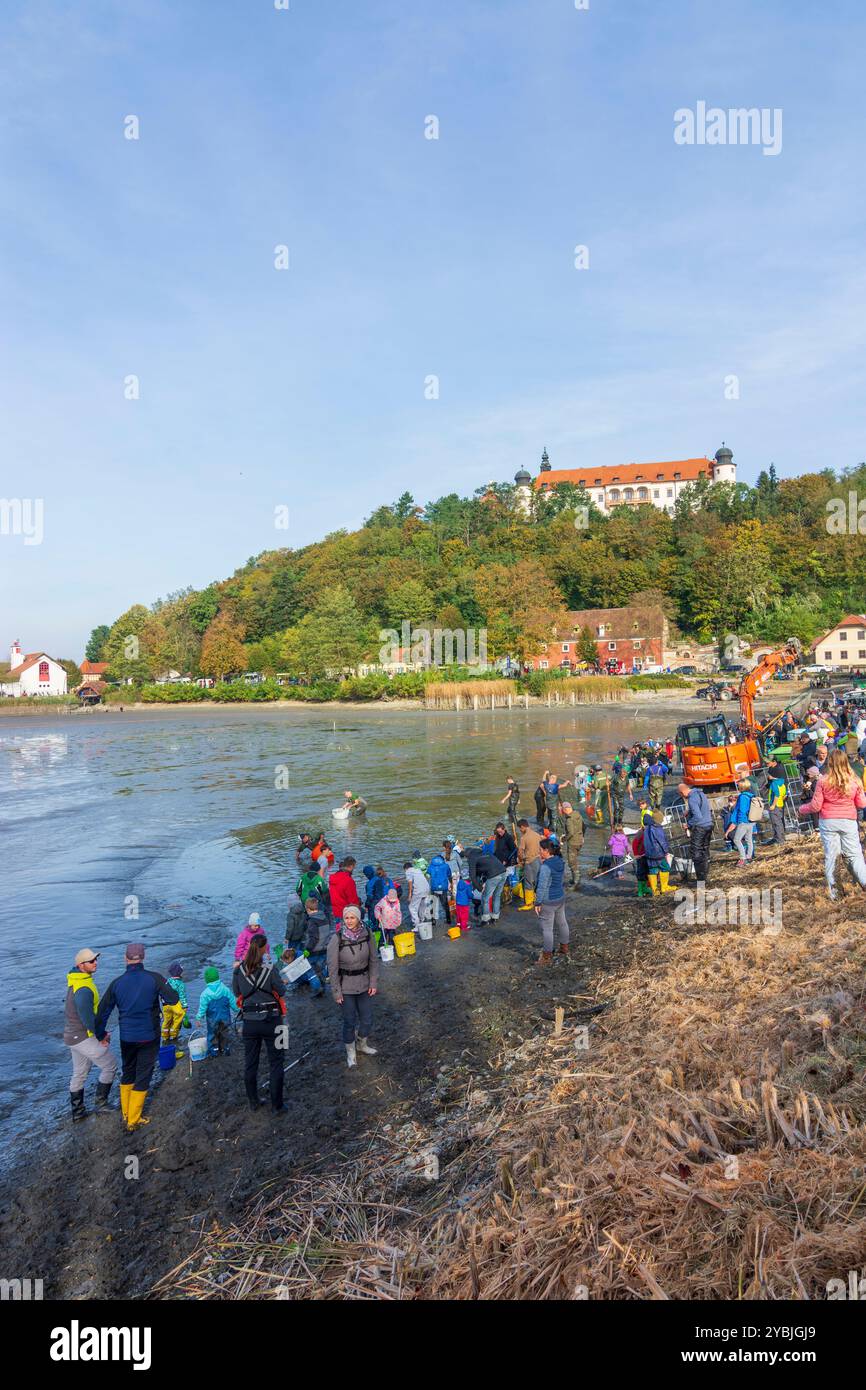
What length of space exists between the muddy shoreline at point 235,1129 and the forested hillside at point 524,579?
79.7 m

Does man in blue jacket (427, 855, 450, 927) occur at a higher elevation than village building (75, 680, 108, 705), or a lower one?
lower

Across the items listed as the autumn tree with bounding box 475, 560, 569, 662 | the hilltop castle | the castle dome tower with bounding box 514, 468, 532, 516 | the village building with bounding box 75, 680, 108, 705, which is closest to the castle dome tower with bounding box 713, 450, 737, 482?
the hilltop castle

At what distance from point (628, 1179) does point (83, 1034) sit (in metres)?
6.17

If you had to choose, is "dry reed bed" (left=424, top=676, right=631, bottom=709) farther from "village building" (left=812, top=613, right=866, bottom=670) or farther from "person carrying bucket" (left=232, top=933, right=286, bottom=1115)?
"person carrying bucket" (left=232, top=933, right=286, bottom=1115)

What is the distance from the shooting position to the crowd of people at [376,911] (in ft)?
27.1

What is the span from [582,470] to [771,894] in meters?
158

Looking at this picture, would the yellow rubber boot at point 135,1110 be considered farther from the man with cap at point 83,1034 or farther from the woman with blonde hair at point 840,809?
the woman with blonde hair at point 840,809

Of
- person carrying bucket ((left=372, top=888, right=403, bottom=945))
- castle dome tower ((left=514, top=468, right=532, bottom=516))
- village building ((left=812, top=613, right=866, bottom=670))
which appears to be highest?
castle dome tower ((left=514, top=468, right=532, bottom=516))

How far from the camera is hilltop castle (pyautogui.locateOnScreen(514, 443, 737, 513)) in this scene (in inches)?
5778

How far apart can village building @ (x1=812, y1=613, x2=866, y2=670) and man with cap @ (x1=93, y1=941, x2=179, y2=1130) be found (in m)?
82.0

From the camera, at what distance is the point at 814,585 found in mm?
96125

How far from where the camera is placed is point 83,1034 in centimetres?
862

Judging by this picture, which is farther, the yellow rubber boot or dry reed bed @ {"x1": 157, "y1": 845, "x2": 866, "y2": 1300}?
the yellow rubber boot
